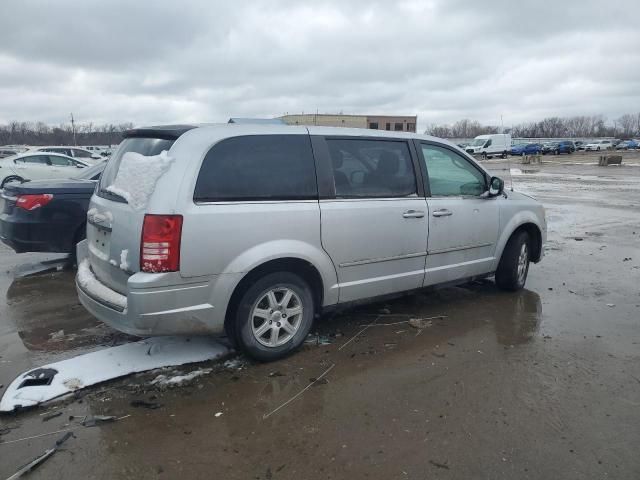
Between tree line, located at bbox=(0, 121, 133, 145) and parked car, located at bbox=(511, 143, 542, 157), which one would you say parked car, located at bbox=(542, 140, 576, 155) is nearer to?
parked car, located at bbox=(511, 143, 542, 157)

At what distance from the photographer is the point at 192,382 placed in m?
3.63

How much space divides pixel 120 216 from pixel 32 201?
3.33 metres

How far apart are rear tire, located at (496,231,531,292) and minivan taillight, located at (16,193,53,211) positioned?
18.3ft

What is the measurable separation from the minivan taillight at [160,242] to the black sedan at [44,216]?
3557 mm

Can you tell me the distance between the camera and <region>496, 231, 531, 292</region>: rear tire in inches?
227

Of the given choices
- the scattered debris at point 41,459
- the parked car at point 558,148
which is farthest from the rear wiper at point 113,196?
the parked car at point 558,148

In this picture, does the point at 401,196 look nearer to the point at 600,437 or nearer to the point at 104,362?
the point at 600,437

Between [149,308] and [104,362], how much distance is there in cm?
81

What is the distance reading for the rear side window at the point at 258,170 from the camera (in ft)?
11.8

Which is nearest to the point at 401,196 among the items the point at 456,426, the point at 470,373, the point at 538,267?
the point at 470,373

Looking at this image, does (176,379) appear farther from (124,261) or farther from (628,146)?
(628,146)

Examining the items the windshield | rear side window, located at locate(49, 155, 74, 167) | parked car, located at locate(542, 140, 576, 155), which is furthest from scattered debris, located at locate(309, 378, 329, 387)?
parked car, located at locate(542, 140, 576, 155)

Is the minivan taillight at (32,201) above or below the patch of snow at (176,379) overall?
above

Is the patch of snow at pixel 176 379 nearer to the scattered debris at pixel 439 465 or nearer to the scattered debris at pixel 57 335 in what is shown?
the scattered debris at pixel 57 335
